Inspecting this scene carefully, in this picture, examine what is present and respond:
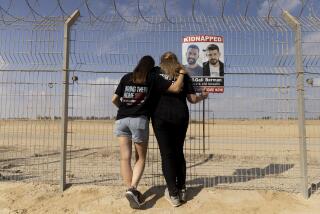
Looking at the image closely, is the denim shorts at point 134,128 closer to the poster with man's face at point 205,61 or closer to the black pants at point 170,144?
the black pants at point 170,144

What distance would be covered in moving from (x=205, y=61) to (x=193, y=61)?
0.74ft

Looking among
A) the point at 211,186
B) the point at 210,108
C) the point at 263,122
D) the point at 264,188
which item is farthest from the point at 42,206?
the point at 263,122

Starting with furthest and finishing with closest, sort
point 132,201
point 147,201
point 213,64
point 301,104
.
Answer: point 213,64, point 301,104, point 147,201, point 132,201

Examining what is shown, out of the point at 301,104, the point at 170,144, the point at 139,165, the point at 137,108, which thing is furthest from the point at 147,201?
the point at 301,104

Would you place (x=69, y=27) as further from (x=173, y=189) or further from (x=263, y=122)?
(x=263, y=122)

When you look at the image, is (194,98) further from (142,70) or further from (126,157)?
(126,157)

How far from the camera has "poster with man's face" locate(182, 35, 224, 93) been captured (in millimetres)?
5980

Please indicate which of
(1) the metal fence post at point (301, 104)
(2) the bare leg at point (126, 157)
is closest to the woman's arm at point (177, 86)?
(2) the bare leg at point (126, 157)

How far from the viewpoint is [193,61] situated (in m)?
6.37

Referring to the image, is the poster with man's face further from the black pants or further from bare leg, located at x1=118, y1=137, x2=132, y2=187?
bare leg, located at x1=118, y1=137, x2=132, y2=187

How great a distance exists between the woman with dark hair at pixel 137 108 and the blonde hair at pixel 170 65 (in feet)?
0.40

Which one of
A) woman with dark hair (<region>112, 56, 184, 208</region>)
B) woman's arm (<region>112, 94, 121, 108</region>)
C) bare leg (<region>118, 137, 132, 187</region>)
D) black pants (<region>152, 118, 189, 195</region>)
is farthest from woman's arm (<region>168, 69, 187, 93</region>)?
bare leg (<region>118, 137, 132, 187</region>)

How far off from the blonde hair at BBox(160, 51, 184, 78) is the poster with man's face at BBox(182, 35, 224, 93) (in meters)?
0.98

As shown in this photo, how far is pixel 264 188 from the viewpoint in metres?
5.66
